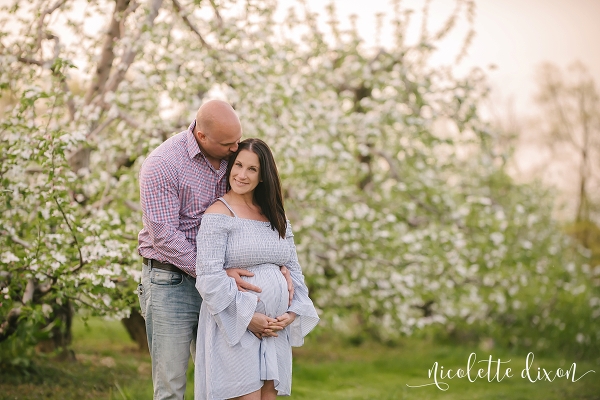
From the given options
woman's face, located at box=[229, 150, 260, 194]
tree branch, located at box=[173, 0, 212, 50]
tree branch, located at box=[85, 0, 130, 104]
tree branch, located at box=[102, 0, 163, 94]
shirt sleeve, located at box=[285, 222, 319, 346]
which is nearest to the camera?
woman's face, located at box=[229, 150, 260, 194]

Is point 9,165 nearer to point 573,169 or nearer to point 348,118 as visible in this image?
point 348,118

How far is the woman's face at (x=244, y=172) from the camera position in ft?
11.0

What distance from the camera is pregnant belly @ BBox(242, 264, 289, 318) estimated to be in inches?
129

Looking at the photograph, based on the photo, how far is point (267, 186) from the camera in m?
3.41

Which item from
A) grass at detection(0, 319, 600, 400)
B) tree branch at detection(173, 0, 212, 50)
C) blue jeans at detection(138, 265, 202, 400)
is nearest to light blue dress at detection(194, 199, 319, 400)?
blue jeans at detection(138, 265, 202, 400)

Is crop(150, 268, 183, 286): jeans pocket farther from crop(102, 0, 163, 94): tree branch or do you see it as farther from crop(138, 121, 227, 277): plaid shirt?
crop(102, 0, 163, 94): tree branch

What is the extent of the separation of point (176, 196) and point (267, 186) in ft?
1.65

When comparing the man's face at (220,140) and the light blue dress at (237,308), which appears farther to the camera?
the man's face at (220,140)

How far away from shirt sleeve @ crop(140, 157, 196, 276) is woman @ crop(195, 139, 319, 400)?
13cm

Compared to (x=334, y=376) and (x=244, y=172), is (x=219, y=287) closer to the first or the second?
(x=244, y=172)

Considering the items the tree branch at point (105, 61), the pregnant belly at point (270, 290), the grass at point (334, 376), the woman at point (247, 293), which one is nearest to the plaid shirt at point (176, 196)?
the woman at point (247, 293)

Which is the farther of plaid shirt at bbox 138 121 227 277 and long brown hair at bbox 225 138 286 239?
long brown hair at bbox 225 138 286 239

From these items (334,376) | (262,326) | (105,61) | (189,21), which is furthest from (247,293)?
(105,61)
